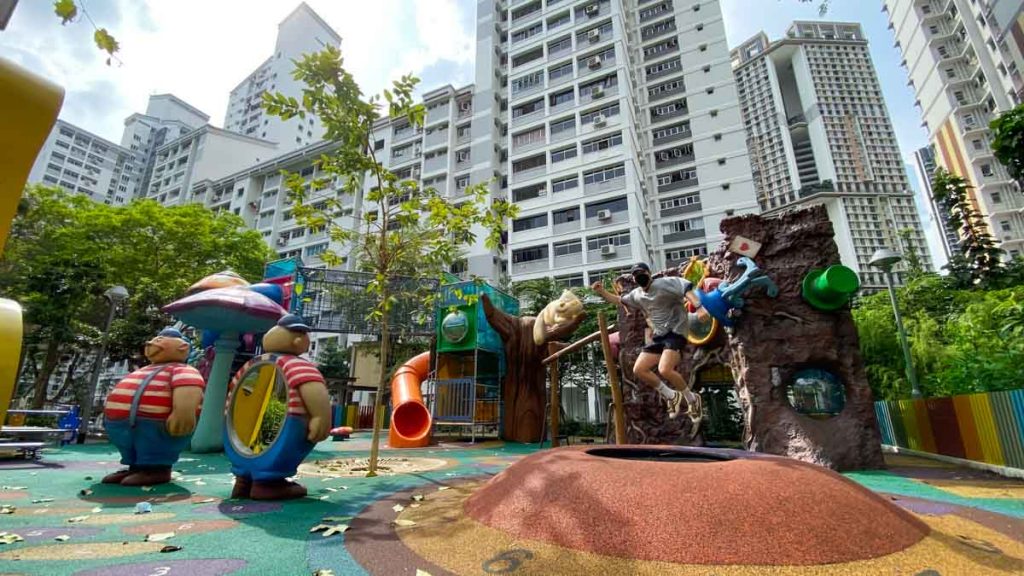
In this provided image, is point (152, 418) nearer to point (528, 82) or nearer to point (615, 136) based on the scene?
point (615, 136)

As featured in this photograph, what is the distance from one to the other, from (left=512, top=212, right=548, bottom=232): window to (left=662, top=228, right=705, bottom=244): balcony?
10.0 meters

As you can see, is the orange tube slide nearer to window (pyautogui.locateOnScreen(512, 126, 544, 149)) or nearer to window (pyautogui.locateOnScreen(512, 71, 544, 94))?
window (pyautogui.locateOnScreen(512, 126, 544, 149))

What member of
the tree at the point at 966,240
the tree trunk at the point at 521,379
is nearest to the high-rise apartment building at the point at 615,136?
the tree at the point at 966,240

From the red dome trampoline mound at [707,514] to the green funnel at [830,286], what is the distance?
4.78 meters

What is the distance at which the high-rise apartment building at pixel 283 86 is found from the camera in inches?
2687

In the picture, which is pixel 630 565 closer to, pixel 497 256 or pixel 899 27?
pixel 497 256

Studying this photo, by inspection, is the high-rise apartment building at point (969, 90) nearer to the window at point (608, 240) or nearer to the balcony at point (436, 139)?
the window at point (608, 240)

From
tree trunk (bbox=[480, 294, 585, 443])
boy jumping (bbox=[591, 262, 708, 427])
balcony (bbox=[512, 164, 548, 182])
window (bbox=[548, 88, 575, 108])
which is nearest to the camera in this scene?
boy jumping (bbox=[591, 262, 708, 427])

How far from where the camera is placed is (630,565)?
2533 mm

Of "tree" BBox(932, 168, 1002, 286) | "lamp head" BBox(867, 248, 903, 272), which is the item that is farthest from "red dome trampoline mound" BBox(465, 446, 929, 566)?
"tree" BBox(932, 168, 1002, 286)

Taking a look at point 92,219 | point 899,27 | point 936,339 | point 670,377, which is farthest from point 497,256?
point 899,27

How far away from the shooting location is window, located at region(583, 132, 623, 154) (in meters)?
33.5

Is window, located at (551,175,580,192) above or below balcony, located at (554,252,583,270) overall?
above

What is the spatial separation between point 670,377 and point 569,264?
27.3m
